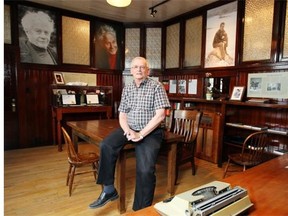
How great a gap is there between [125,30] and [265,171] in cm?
450

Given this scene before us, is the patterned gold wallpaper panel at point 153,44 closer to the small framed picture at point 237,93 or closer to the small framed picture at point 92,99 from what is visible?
the small framed picture at point 92,99

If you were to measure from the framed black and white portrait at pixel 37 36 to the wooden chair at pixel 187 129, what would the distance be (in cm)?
287

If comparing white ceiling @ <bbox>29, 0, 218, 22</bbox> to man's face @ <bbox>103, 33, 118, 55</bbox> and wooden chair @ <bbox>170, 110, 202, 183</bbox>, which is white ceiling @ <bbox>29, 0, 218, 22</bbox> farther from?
wooden chair @ <bbox>170, 110, 202, 183</bbox>

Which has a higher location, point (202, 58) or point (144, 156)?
point (202, 58)

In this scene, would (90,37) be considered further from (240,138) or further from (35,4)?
(240,138)

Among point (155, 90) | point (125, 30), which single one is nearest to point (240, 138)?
point (155, 90)

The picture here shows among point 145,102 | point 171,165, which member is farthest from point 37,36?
point 171,165

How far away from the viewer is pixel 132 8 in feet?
13.8

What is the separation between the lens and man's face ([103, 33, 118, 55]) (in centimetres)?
488

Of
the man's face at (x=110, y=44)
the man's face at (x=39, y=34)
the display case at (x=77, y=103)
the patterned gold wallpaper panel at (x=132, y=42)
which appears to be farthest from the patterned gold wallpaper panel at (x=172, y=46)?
the man's face at (x=39, y=34)

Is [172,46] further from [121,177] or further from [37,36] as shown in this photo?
[121,177]

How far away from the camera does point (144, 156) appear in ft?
6.24

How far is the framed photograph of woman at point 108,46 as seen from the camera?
4789mm

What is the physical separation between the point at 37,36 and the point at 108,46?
4.87 ft
